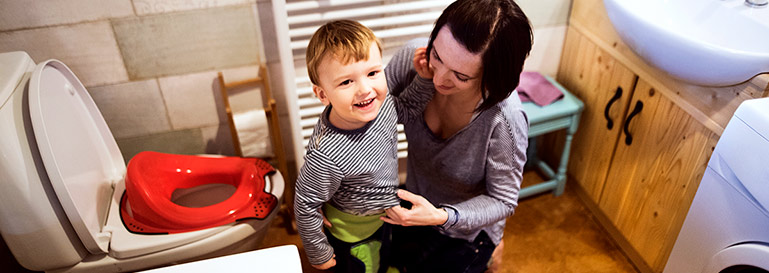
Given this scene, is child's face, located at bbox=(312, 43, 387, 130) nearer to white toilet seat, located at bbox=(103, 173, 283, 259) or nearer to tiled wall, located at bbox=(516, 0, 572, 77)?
white toilet seat, located at bbox=(103, 173, 283, 259)

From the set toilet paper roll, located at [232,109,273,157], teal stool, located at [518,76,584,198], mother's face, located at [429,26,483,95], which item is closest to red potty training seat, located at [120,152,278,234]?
toilet paper roll, located at [232,109,273,157]

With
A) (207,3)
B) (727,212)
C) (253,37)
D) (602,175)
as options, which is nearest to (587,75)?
(602,175)

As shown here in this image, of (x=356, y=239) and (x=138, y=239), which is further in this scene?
(x=138, y=239)

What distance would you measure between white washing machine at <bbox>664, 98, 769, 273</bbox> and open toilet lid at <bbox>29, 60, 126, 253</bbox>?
1.43m

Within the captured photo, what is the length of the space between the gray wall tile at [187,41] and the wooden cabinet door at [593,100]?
1.07 m

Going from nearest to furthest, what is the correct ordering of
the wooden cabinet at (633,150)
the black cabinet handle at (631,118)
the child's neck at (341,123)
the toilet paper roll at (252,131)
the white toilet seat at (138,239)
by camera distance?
the child's neck at (341,123)
the white toilet seat at (138,239)
the wooden cabinet at (633,150)
the black cabinet handle at (631,118)
the toilet paper roll at (252,131)

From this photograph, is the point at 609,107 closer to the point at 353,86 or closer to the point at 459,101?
the point at 459,101

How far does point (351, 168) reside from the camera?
106cm

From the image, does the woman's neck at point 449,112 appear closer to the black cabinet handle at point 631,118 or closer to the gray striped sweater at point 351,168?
the gray striped sweater at point 351,168

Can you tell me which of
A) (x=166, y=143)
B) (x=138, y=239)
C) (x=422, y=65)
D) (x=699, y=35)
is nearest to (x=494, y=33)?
(x=422, y=65)

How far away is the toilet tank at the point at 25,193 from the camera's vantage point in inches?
43.5

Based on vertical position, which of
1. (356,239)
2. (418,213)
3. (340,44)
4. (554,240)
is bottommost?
(554,240)

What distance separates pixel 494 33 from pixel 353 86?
270 millimetres

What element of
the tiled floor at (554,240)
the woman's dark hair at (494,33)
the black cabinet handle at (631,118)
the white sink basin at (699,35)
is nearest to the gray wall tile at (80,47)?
the tiled floor at (554,240)
